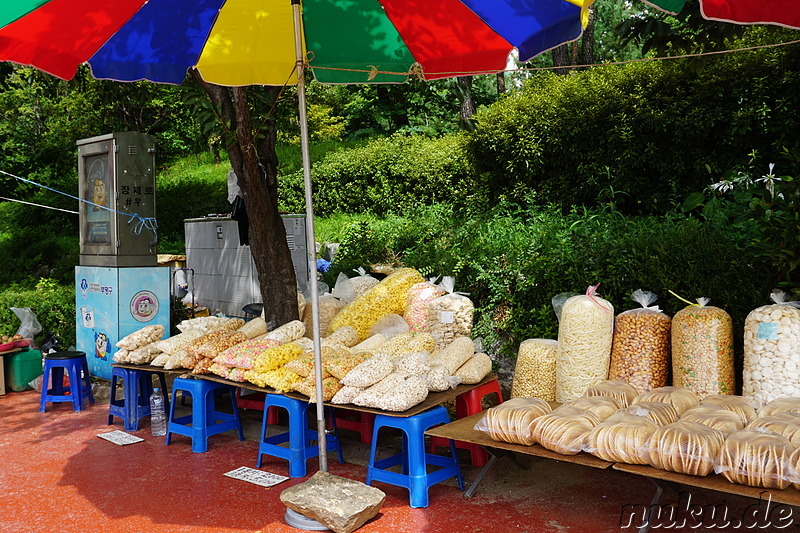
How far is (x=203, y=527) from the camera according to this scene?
12.6 feet

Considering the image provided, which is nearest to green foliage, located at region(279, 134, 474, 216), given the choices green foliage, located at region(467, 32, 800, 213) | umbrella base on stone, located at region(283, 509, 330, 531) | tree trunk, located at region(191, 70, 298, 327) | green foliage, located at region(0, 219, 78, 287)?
green foliage, located at region(467, 32, 800, 213)

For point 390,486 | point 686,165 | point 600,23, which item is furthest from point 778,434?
point 600,23

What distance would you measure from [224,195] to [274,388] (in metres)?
13.3

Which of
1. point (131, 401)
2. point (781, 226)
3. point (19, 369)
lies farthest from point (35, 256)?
point (781, 226)

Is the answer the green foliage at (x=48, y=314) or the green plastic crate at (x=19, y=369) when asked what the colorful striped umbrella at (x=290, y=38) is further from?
the green foliage at (x=48, y=314)

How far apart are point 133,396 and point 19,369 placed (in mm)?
2496

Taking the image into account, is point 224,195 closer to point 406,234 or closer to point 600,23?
point 406,234

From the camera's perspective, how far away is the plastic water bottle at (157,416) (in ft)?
18.9

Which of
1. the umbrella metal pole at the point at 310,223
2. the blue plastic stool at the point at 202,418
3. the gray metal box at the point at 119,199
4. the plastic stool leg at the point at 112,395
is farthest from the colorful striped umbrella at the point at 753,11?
the gray metal box at the point at 119,199

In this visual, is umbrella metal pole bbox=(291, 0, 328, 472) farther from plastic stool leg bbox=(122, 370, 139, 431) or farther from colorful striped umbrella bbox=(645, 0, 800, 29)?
plastic stool leg bbox=(122, 370, 139, 431)

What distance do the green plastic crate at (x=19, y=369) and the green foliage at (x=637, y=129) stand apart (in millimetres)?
6420

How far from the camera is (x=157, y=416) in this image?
228 inches

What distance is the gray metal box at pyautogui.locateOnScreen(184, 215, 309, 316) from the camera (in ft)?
31.6

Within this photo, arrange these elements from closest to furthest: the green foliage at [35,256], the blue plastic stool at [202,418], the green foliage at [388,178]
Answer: the blue plastic stool at [202,418] < the green foliage at [388,178] < the green foliage at [35,256]
